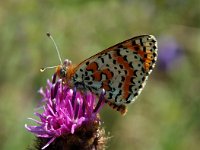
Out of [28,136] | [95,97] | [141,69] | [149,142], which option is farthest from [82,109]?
[149,142]

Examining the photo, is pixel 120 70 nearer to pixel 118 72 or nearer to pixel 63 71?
pixel 118 72

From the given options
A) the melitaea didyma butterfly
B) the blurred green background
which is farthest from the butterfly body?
the blurred green background

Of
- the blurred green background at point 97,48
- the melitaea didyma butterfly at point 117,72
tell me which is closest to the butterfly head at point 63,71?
the melitaea didyma butterfly at point 117,72

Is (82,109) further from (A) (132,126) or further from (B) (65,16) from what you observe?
(A) (132,126)

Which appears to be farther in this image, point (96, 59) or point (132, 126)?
point (132, 126)

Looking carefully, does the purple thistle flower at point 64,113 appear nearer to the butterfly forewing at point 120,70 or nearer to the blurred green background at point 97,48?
the butterfly forewing at point 120,70

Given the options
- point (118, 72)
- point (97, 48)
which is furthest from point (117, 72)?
point (97, 48)
